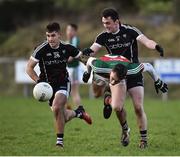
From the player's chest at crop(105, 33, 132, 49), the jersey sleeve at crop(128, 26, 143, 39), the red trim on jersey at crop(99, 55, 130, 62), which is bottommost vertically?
the red trim on jersey at crop(99, 55, 130, 62)

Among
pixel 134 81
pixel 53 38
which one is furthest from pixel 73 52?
pixel 134 81

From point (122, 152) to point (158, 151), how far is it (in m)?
0.59

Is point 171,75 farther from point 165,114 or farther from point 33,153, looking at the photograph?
point 33,153

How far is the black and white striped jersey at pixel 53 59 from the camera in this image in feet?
38.8

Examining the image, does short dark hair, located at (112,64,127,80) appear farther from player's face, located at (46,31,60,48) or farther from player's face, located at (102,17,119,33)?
player's face, located at (46,31,60,48)

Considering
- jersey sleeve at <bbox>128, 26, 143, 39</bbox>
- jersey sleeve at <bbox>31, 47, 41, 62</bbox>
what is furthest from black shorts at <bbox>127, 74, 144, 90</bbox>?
jersey sleeve at <bbox>31, 47, 41, 62</bbox>

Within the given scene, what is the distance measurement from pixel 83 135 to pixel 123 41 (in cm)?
278

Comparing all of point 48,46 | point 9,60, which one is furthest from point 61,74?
point 9,60

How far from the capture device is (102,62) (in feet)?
37.6

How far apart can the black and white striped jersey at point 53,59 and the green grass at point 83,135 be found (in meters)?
1.15

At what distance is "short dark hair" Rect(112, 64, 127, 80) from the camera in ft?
36.3

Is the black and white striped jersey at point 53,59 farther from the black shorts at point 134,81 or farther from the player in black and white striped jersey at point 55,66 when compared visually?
the black shorts at point 134,81

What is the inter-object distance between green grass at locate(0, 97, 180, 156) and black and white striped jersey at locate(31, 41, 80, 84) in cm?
115

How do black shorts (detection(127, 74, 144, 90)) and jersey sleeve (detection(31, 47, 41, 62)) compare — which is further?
jersey sleeve (detection(31, 47, 41, 62))
